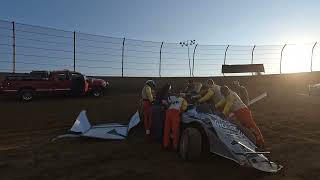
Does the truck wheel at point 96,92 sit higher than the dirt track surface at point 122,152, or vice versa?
the truck wheel at point 96,92

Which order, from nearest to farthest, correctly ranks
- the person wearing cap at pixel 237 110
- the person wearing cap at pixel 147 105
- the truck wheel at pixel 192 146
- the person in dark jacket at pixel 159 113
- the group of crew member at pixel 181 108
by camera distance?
the truck wheel at pixel 192 146 → the group of crew member at pixel 181 108 → the person wearing cap at pixel 237 110 → the person in dark jacket at pixel 159 113 → the person wearing cap at pixel 147 105

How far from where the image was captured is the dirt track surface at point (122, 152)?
28.1 ft

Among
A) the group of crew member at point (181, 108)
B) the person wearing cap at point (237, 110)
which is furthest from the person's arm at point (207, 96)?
the person wearing cap at point (237, 110)

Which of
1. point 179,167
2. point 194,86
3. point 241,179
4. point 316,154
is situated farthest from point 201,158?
point 194,86

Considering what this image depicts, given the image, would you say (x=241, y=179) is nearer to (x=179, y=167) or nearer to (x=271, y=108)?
(x=179, y=167)

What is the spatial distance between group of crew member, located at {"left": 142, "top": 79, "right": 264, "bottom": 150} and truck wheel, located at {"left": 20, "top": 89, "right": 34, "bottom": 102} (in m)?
10.4

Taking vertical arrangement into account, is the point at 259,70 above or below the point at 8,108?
above

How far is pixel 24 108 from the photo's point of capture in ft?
64.0

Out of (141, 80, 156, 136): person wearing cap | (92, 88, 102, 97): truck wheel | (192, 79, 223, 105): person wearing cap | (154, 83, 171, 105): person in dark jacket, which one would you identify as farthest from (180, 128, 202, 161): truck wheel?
(92, 88, 102, 97): truck wheel

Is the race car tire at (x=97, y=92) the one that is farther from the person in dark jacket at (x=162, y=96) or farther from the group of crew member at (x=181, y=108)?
the person in dark jacket at (x=162, y=96)

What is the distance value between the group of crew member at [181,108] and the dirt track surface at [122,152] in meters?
0.40

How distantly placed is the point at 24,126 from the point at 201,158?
8.36 metres

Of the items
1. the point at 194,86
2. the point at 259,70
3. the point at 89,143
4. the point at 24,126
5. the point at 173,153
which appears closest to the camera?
the point at 173,153

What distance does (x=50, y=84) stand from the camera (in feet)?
75.7
